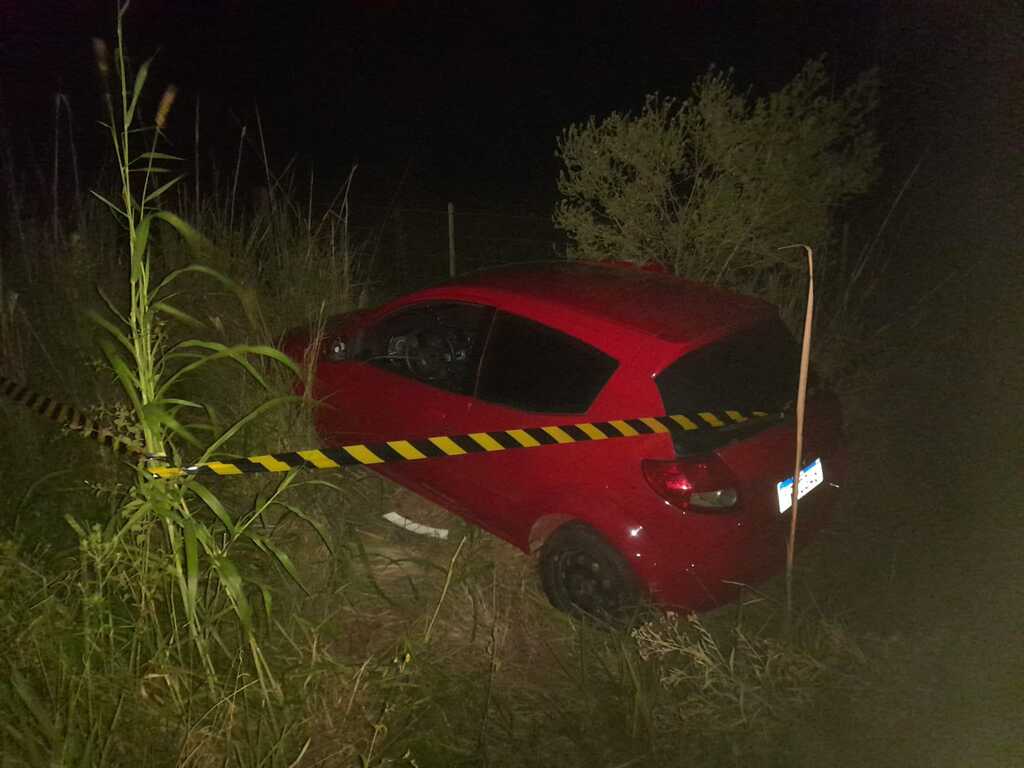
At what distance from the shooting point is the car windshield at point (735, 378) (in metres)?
3.32

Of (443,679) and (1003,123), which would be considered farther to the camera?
(1003,123)

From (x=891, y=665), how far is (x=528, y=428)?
1.84 meters

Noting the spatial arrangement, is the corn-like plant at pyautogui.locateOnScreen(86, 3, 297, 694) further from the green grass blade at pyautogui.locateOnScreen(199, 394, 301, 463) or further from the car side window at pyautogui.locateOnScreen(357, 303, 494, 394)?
the car side window at pyautogui.locateOnScreen(357, 303, 494, 394)

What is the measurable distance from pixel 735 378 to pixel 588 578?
1125mm

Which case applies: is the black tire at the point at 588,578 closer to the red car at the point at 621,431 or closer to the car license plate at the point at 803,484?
the red car at the point at 621,431

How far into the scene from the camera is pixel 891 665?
334 centimetres

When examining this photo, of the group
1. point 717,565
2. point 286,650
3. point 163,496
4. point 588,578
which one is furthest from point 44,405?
point 717,565

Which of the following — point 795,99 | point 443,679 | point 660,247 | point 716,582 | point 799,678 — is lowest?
point 443,679

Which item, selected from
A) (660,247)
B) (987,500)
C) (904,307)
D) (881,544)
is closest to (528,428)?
(881,544)

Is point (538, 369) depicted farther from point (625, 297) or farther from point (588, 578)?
point (588, 578)

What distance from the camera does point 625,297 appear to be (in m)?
3.77

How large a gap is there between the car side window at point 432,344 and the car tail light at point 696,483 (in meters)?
1.10

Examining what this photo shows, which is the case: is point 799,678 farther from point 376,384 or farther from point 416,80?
point 416,80

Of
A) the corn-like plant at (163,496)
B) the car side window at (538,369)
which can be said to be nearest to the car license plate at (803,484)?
the car side window at (538,369)
